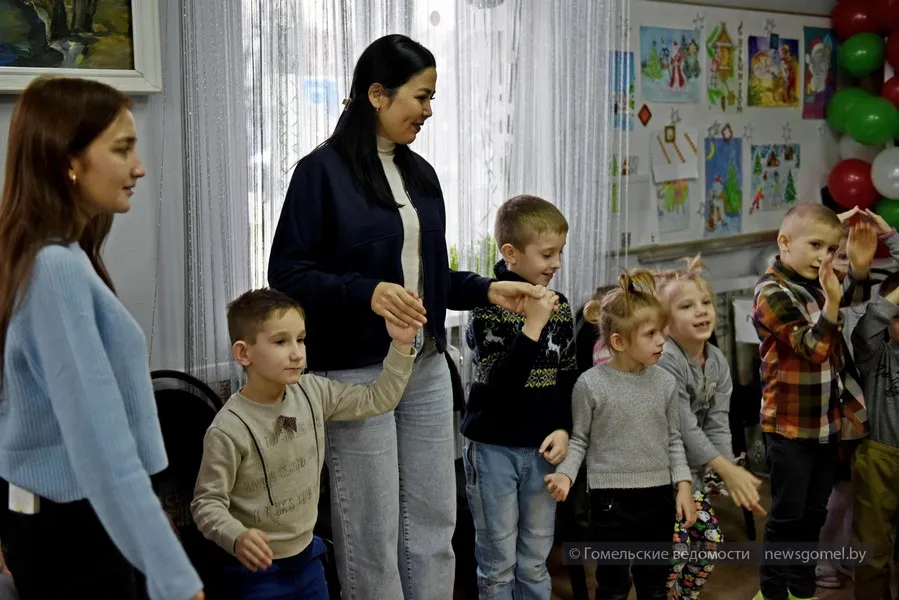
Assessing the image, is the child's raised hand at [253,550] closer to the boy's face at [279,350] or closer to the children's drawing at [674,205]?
the boy's face at [279,350]

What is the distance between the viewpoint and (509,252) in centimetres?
246

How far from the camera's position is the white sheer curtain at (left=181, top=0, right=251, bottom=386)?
2.44m

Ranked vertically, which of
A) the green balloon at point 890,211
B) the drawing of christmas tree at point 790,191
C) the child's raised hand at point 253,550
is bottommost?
the child's raised hand at point 253,550

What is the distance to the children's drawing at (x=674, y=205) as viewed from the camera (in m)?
3.87

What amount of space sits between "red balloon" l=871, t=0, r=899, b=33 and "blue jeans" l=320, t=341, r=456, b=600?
119 inches

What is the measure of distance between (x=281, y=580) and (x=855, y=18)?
12.4 ft

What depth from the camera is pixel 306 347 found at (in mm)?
2062

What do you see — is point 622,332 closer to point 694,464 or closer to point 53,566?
point 694,464

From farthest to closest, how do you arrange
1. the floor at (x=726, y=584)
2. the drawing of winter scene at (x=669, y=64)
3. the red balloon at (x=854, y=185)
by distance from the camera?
the red balloon at (x=854, y=185) → the drawing of winter scene at (x=669, y=64) → the floor at (x=726, y=584)

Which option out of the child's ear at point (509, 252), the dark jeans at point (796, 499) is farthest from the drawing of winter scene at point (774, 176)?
the child's ear at point (509, 252)

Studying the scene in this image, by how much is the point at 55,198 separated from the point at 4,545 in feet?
1.64

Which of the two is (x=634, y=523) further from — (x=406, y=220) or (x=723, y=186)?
(x=723, y=186)

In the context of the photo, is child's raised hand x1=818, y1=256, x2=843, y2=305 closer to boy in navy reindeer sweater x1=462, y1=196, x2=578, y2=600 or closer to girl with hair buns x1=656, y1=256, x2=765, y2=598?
girl with hair buns x1=656, y1=256, x2=765, y2=598

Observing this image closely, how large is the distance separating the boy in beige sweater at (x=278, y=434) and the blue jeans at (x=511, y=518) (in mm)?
523
